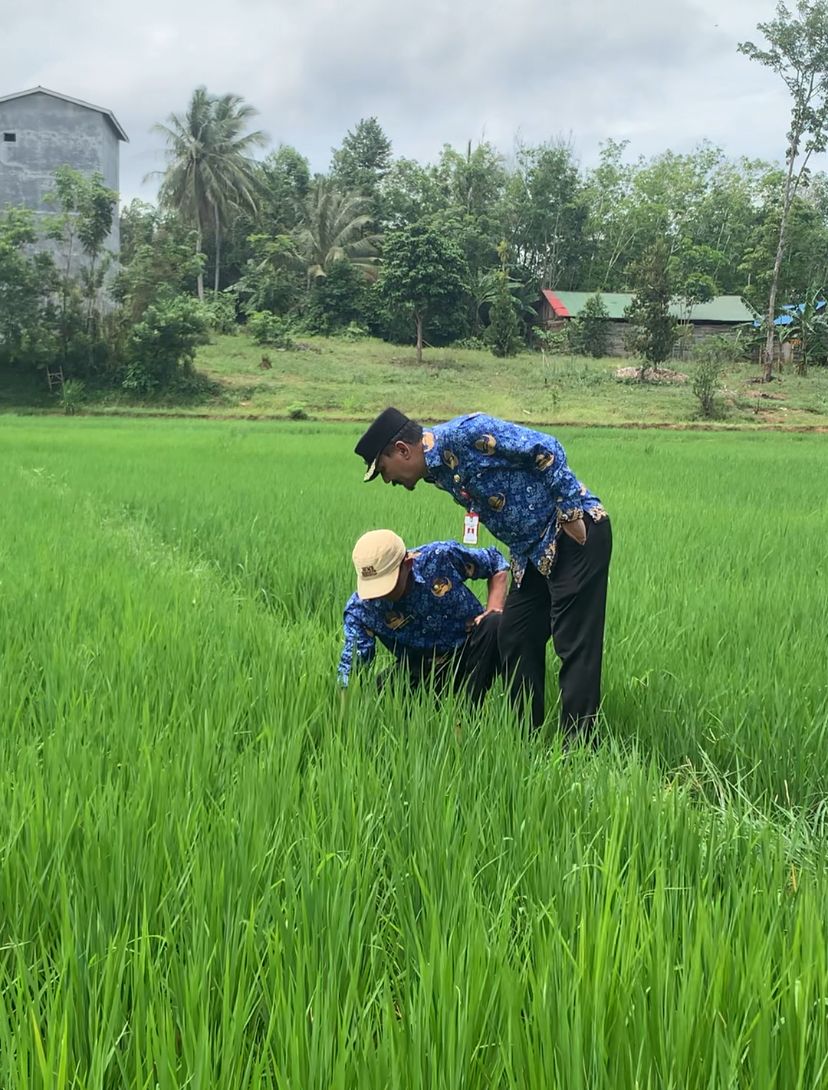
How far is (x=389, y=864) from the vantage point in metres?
1.43

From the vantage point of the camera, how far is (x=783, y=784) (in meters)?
2.04

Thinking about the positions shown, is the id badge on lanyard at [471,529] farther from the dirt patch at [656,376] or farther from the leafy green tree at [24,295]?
the dirt patch at [656,376]

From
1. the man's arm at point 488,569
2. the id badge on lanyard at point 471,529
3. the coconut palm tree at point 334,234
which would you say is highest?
the coconut palm tree at point 334,234

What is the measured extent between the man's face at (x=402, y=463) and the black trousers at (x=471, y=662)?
0.56m

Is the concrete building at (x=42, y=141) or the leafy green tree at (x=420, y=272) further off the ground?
the concrete building at (x=42, y=141)

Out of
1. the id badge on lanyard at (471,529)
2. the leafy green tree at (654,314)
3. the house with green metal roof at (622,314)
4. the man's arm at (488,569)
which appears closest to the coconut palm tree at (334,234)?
the house with green metal roof at (622,314)

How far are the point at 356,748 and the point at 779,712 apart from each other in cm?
118

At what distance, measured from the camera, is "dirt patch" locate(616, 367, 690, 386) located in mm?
24516

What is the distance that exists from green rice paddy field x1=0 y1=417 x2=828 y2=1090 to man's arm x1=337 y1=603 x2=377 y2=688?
0.08 m

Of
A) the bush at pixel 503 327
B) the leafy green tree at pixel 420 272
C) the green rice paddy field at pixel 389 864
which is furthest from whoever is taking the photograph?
the bush at pixel 503 327

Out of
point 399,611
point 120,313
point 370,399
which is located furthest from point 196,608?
point 120,313

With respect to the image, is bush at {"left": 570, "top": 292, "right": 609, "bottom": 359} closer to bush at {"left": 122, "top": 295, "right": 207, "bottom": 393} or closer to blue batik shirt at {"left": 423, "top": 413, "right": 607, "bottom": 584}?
bush at {"left": 122, "top": 295, "right": 207, "bottom": 393}

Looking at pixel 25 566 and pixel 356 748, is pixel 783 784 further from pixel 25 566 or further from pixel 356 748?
pixel 25 566

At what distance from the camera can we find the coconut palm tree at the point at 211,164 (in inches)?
1206
